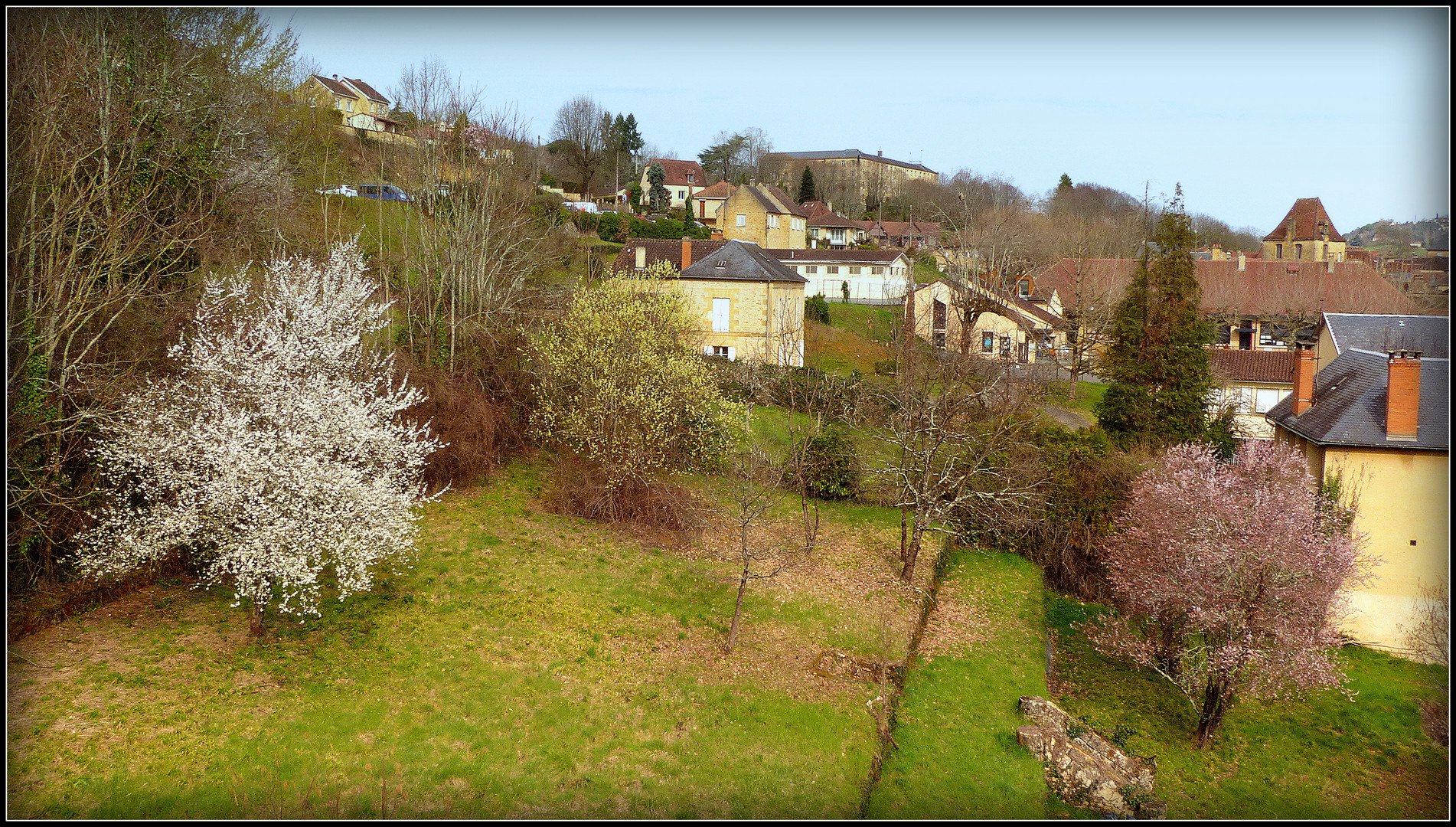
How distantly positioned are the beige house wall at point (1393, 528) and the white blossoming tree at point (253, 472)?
Answer: 60.7ft

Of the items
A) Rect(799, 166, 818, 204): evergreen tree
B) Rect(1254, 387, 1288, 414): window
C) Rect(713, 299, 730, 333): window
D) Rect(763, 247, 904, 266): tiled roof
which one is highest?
Rect(799, 166, 818, 204): evergreen tree

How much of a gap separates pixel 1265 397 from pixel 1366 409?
16.3 metres

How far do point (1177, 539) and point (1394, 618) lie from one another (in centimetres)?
763

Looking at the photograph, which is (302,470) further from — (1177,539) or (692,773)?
(1177,539)

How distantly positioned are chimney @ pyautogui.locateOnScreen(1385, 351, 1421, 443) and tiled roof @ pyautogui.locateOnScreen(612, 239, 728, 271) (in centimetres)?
2622

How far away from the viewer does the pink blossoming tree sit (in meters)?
12.5

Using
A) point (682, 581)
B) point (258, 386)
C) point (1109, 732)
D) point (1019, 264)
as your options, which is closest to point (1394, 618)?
point (1109, 732)

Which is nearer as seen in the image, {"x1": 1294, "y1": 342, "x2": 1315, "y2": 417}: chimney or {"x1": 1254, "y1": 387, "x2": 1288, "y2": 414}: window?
{"x1": 1294, "y1": 342, "x2": 1315, "y2": 417}: chimney

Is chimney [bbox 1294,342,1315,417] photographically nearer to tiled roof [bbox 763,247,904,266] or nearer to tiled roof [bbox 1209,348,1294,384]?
tiled roof [bbox 1209,348,1294,384]

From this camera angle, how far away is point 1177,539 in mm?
13688

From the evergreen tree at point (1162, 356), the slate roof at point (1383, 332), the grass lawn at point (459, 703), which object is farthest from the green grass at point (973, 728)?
the slate roof at point (1383, 332)

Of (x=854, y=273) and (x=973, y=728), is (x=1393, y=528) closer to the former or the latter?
(x=973, y=728)

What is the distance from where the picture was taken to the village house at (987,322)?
Answer: 116 ft

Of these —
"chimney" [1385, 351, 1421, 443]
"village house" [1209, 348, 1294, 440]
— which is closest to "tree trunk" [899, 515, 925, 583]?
"chimney" [1385, 351, 1421, 443]
